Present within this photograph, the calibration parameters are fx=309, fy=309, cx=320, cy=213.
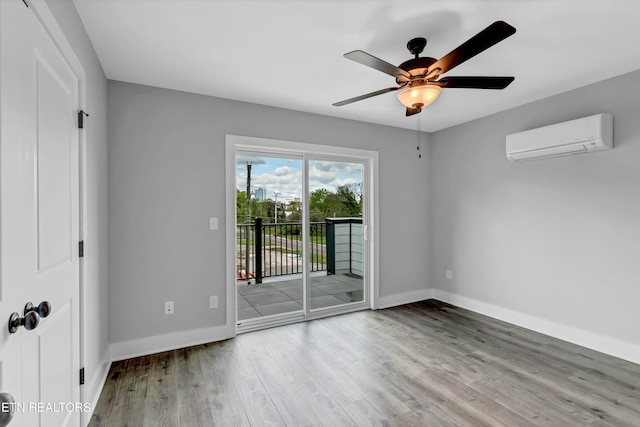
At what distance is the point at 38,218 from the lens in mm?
1297

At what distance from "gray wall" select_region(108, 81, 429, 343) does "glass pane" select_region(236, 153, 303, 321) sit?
0.31 m

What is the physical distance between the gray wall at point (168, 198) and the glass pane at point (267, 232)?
315 millimetres

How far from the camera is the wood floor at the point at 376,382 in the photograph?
6.53 feet

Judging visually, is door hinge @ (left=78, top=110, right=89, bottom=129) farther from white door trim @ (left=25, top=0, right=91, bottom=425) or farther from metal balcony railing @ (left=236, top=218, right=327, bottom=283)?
metal balcony railing @ (left=236, top=218, right=327, bottom=283)

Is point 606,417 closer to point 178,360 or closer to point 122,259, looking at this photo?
point 178,360

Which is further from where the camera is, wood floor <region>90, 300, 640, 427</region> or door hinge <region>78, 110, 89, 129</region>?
wood floor <region>90, 300, 640, 427</region>

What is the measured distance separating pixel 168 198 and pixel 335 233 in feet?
6.70

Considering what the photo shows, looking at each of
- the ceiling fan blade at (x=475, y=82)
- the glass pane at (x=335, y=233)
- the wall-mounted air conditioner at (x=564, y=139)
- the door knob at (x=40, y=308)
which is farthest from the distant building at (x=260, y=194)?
the wall-mounted air conditioner at (x=564, y=139)

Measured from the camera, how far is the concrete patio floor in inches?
151

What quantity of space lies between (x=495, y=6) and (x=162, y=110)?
279cm

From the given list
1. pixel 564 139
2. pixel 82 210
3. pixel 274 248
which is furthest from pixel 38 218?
pixel 564 139

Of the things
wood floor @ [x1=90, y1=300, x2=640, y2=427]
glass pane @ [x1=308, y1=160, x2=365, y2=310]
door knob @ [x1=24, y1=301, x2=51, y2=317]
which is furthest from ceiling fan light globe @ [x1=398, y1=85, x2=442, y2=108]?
door knob @ [x1=24, y1=301, x2=51, y2=317]

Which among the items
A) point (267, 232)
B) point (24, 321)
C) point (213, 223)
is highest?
point (213, 223)

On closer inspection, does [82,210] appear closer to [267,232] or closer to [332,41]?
[332,41]
